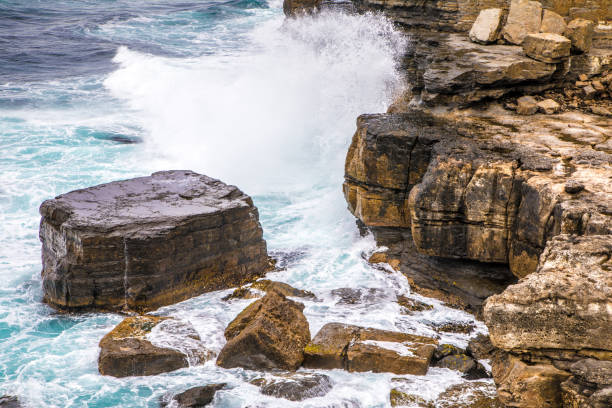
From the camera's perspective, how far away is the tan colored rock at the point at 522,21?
13.6 metres

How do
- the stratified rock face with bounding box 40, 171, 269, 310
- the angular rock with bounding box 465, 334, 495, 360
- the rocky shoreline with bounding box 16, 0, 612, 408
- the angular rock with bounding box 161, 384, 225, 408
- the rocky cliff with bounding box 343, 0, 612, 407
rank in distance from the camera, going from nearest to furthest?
the rocky cliff with bounding box 343, 0, 612, 407, the rocky shoreline with bounding box 16, 0, 612, 408, the angular rock with bounding box 161, 384, 225, 408, the angular rock with bounding box 465, 334, 495, 360, the stratified rock face with bounding box 40, 171, 269, 310

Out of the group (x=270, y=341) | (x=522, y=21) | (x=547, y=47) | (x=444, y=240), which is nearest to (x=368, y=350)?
(x=270, y=341)

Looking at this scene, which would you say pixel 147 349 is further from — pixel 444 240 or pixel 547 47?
pixel 547 47

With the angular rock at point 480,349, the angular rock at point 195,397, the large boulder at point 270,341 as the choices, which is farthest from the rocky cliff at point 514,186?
the angular rock at point 195,397

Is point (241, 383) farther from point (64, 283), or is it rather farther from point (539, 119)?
point (539, 119)

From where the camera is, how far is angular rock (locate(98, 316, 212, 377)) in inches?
345

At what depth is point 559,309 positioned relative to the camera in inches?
257

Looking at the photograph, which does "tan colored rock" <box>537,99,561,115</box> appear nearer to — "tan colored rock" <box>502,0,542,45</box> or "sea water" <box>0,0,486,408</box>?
"tan colored rock" <box>502,0,542,45</box>

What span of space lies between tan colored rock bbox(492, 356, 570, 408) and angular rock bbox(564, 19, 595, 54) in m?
8.51

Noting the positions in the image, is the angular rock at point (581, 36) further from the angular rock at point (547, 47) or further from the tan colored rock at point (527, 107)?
the tan colored rock at point (527, 107)

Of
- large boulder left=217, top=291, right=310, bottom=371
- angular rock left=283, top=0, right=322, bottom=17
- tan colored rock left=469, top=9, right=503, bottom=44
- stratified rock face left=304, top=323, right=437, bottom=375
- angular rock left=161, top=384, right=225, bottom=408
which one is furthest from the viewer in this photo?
angular rock left=283, top=0, right=322, bottom=17

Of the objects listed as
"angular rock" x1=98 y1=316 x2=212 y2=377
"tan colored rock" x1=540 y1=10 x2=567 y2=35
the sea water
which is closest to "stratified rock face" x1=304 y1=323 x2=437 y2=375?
the sea water

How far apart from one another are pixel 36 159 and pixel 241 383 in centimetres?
1047

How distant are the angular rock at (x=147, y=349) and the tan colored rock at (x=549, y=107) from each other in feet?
24.0
